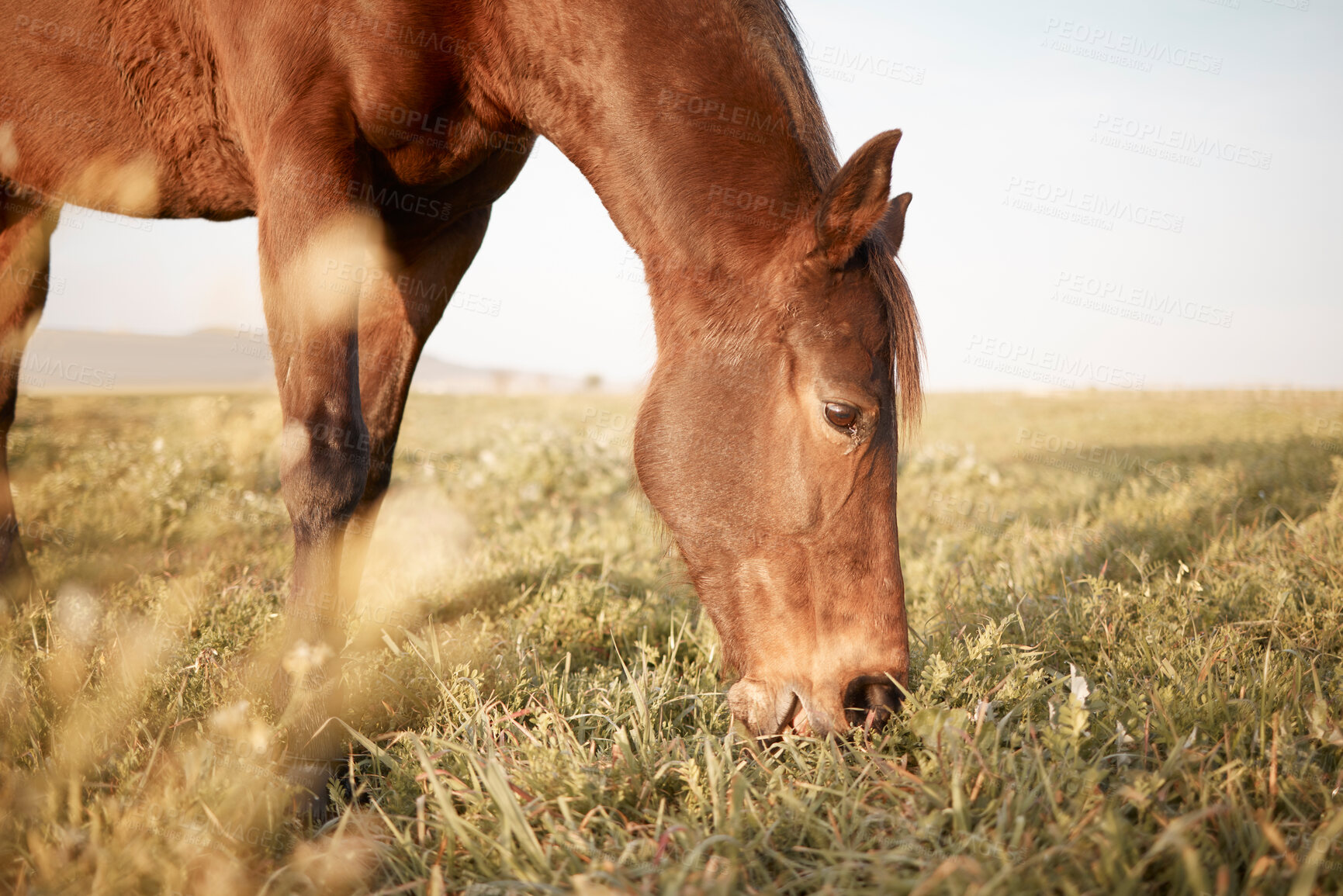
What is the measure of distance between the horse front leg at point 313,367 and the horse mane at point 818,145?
148 cm

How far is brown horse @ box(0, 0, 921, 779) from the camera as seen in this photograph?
2094 millimetres

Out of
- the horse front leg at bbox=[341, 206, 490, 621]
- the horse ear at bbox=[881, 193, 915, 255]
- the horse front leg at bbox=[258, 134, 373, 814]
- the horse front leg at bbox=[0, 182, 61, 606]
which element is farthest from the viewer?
the horse front leg at bbox=[0, 182, 61, 606]

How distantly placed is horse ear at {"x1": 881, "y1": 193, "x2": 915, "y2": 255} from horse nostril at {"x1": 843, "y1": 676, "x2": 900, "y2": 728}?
1482 millimetres

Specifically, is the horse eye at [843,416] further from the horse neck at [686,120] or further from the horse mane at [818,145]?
the horse neck at [686,120]

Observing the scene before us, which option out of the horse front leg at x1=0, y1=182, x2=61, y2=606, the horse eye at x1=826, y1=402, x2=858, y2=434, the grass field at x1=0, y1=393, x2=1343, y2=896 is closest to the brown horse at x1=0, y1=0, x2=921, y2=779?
the horse eye at x1=826, y1=402, x2=858, y2=434

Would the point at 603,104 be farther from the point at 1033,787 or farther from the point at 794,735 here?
the point at 1033,787

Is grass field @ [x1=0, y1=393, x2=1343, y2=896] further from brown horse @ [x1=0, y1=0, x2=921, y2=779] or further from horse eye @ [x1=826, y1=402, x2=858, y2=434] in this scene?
horse eye @ [x1=826, y1=402, x2=858, y2=434]

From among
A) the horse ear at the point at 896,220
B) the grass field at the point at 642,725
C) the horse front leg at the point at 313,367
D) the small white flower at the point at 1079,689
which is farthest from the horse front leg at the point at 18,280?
the small white flower at the point at 1079,689

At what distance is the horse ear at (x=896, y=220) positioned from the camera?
251 cm

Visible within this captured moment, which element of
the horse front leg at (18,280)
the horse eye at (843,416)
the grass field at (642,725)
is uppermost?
the horse front leg at (18,280)

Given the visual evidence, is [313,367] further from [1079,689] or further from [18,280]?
[18,280]

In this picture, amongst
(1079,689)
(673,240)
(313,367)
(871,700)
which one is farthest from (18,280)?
(1079,689)

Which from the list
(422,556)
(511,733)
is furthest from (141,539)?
(511,733)

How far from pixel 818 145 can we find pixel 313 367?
1840 mm
